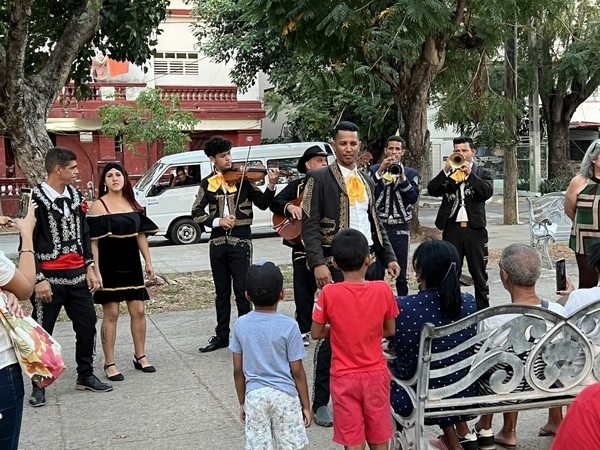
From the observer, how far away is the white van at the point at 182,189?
1672cm

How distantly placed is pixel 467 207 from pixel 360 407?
3.56 m

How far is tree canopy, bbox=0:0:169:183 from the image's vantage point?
8953 mm

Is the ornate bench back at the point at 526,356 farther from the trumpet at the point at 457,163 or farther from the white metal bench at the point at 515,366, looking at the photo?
the trumpet at the point at 457,163

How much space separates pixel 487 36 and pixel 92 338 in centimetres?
929

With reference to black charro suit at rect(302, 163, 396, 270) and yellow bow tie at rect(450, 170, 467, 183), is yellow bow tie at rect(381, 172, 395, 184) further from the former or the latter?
black charro suit at rect(302, 163, 396, 270)

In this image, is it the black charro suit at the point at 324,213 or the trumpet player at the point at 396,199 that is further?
the trumpet player at the point at 396,199

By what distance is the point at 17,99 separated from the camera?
8.98m

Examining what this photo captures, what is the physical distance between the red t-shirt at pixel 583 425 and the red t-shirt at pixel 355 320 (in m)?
1.88

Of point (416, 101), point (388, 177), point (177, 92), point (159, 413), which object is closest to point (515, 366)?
point (159, 413)

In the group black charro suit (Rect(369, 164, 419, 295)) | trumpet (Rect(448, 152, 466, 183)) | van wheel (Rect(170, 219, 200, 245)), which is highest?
trumpet (Rect(448, 152, 466, 183))

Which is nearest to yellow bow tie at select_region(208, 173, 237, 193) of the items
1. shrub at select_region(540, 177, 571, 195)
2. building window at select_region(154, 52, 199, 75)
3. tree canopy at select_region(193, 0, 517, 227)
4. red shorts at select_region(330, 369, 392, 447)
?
red shorts at select_region(330, 369, 392, 447)

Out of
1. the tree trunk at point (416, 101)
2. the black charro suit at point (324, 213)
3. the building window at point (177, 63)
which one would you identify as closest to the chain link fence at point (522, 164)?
the building window at point (177, 63)

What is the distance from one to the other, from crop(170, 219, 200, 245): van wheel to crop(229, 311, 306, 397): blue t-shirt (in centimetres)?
1328

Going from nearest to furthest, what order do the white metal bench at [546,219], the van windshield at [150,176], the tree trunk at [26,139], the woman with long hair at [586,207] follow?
the woman with long hair at [586,207], the tree trunk at [26,139], the white metal bench at [546,219], the van windshield at [150,176]
